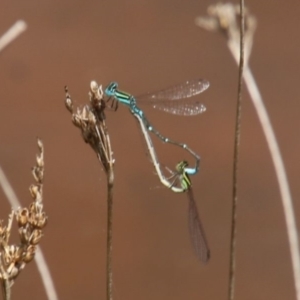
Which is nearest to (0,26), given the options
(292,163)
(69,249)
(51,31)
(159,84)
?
(51,31)

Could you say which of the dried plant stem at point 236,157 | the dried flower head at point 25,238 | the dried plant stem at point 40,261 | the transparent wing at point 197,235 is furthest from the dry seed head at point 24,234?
the dried plant stem at point 40,261

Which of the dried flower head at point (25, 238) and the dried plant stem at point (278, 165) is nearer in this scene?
the dried flower head at point (25, 238)

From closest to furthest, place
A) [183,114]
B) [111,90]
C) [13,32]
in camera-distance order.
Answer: [111,90]
[183,114]
[13,32]

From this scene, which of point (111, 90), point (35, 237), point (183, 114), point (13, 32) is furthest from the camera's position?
point (13, 32)

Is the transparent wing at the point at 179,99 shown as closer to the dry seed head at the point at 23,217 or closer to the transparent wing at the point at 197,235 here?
the transparent wing at the point at 197,235

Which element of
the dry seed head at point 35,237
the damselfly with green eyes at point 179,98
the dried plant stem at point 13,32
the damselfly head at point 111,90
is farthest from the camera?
the dried plant stem at point 13,32

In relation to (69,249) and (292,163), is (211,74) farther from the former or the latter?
(69,249)

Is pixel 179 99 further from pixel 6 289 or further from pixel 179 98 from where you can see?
pixel 6 289

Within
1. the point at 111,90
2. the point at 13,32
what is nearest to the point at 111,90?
the point at 111,90
